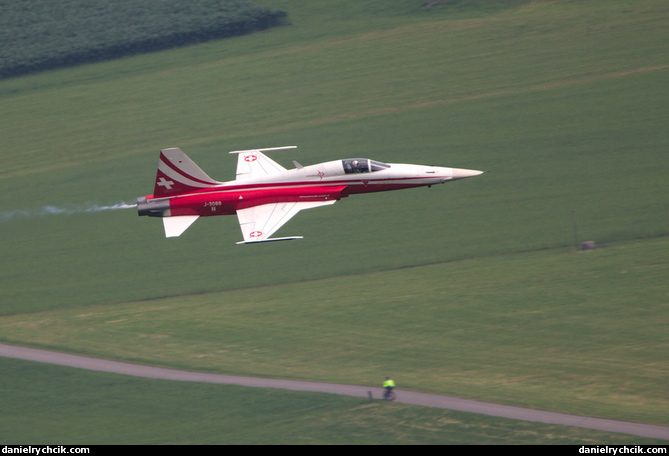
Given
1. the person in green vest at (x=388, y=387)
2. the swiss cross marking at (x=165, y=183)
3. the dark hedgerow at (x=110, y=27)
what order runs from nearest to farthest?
the swiss cross marking at (x=165, y=183) < the person in green vest at (x=388, y=387) < the dark hedgerow at (x=110, y=27)

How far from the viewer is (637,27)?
99062 millimetres

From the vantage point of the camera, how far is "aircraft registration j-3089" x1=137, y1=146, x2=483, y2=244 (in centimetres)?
4572

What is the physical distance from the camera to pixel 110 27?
380ft

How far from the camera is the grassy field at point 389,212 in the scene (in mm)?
60625

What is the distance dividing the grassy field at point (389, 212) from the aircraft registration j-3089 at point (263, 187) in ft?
54.3

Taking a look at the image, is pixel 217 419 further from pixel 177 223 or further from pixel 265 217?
pixel 265 217

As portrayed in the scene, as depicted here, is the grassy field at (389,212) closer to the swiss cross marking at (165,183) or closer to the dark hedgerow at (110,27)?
the dark hedgerow at (110,27)

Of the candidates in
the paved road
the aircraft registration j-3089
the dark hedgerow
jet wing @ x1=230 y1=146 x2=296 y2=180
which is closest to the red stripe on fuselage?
the aircraft registration j-3089

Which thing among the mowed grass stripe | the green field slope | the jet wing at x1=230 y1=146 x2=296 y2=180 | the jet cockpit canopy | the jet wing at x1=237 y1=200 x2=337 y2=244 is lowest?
the green field slope

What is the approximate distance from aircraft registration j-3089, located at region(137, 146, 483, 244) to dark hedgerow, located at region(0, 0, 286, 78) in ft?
237

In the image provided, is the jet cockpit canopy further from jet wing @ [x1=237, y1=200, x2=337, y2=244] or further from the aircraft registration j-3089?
jet wing @ [x1=237, y1=200, x2=337, y2=244]

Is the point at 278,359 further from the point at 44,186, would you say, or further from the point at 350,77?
the point at 350,77

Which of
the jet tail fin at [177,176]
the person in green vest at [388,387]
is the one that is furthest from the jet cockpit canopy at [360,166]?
the person in green vest at [388,387]

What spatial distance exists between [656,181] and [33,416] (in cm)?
5881
